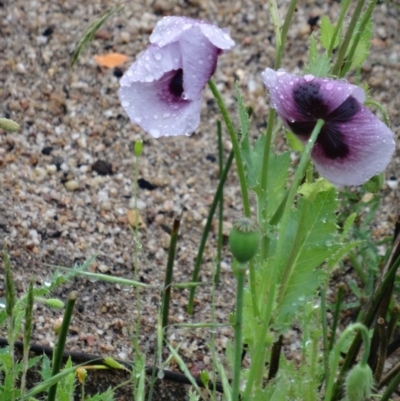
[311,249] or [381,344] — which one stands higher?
[311,249]

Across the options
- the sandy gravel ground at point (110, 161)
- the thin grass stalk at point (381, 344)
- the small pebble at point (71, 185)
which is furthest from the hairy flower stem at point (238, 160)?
the small pebble at point (71, 185)

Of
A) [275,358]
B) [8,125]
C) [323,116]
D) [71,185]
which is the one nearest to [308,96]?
[323,116]

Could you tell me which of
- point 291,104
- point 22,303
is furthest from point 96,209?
point 291,104

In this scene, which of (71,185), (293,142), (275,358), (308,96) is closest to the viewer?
(308,96)

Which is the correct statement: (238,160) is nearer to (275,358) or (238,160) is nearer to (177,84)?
(177,84)

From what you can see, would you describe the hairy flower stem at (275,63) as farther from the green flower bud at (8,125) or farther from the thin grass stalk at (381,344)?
the green flower bud at (8,125)

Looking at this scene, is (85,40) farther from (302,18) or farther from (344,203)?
(302,18)

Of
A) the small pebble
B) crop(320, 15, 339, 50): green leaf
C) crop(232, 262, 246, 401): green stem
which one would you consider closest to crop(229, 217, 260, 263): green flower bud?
crop(232, 262, 246, 401): green stem
